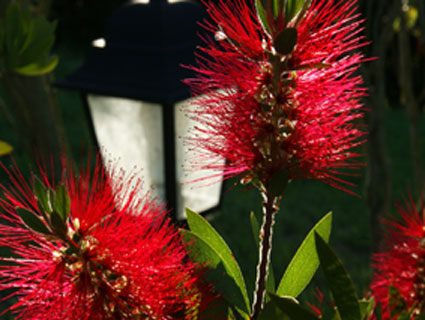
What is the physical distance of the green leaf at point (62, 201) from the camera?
1.59ft

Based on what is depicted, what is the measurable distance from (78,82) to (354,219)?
13.3ft

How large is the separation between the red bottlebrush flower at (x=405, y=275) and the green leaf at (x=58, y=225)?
17.4 inches

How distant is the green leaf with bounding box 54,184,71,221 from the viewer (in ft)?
1.59

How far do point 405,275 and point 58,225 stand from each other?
472 mm

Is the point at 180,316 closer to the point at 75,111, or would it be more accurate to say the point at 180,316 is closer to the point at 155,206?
the point at 155,206

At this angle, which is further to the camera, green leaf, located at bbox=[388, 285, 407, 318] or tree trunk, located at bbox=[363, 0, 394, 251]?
tree trunk, located at bbox=[363, 0, 394, 251]

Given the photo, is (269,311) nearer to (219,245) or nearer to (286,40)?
(219,245)

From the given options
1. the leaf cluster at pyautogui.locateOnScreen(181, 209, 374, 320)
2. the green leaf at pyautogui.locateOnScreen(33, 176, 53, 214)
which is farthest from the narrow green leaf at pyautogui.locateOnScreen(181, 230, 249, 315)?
the green leaf at pyautogui.locateOnScreen(33, 176, 53, 214)

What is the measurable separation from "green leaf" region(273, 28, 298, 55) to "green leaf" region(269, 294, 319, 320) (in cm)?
25

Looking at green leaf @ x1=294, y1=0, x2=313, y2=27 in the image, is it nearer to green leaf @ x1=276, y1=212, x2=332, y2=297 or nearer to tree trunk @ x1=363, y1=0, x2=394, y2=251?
green leaf @ x1=276, y1=212, x2=332, y2=297

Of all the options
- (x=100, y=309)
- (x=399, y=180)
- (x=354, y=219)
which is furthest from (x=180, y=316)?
(x=399, y=180)

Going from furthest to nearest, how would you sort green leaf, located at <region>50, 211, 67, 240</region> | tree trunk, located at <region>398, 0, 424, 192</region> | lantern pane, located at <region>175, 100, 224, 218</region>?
tree trunk, located at <region>398, 0, 424, 192</region> → lantern pane, located at <region>175, 100, 224, 218</region> → green leaf, located at <region>50, 211, 67, 240</region>

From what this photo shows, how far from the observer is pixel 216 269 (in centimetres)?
68

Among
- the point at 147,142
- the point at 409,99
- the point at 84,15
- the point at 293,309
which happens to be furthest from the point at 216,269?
the point at 84,15
